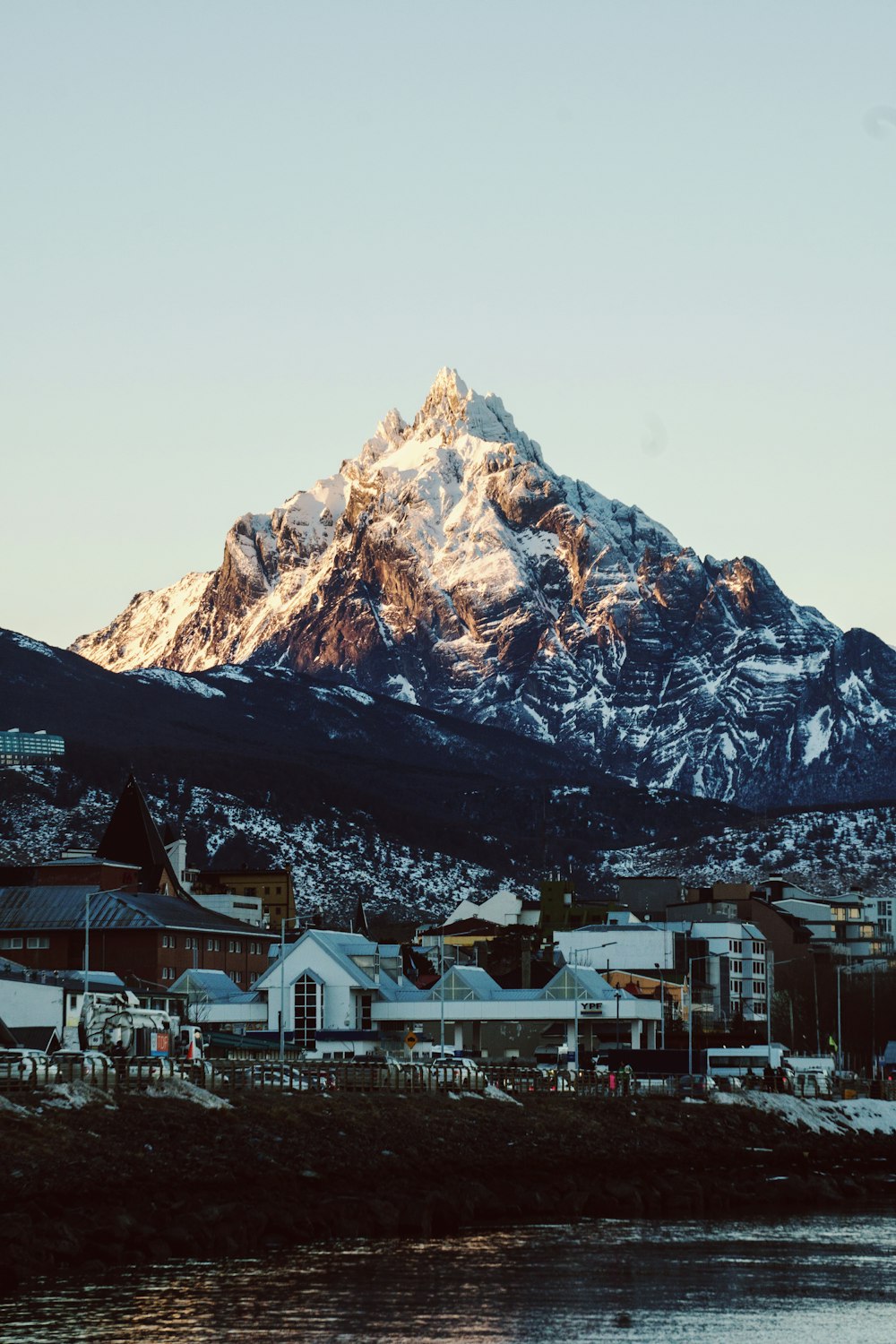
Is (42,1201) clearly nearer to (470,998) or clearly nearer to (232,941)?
(470,998)

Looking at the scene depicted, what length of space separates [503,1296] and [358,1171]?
70.3 feet

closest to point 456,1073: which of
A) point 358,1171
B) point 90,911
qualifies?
point 358,1171

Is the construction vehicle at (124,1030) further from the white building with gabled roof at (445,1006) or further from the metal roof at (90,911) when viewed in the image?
the metal roof at (90,911)

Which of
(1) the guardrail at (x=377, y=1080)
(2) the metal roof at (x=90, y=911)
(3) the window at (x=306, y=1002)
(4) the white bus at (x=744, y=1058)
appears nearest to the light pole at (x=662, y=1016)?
(4) the white bus at (x=744, y=1058)

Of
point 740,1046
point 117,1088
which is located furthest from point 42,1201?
point 740,1046

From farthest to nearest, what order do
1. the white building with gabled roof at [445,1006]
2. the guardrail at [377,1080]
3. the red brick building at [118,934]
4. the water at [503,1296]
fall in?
the red brick building at [118,934]
the white building with gabled roof at [445,1006]
the guardrail at [377,1080]
the water at [503,1296]

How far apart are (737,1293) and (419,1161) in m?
24.8

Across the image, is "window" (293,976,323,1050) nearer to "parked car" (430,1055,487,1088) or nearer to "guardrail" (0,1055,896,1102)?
"guardrail" (0,1055,896,1102)

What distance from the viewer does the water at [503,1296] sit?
200ft

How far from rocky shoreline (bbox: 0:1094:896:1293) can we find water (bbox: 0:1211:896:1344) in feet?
7.60

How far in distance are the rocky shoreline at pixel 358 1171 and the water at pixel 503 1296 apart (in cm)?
232

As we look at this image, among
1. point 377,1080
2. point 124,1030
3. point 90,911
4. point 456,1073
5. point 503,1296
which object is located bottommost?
point 503,1296

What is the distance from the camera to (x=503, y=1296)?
67.2 metres

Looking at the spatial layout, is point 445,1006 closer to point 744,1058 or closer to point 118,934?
point 744,1058
